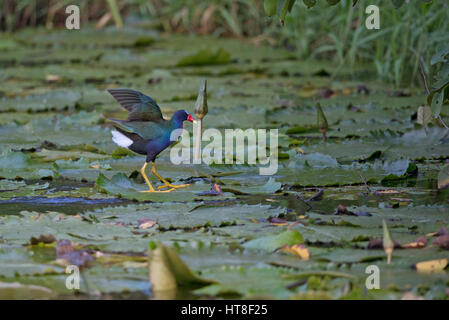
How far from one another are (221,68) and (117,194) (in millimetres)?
4227

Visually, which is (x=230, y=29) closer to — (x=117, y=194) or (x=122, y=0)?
(x=122, y=0)

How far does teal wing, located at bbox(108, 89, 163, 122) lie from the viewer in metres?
2.97

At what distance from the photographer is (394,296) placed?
73.3 inches

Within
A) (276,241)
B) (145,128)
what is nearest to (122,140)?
(145,128)

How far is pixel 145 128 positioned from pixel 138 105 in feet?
0.37

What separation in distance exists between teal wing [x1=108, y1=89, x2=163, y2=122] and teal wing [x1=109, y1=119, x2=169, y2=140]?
32 millimetres

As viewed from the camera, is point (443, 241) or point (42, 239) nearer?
point (443, 241)

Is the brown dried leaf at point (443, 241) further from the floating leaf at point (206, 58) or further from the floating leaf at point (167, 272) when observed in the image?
the floating leaf at point (206, 58)

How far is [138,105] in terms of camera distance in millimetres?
2980
